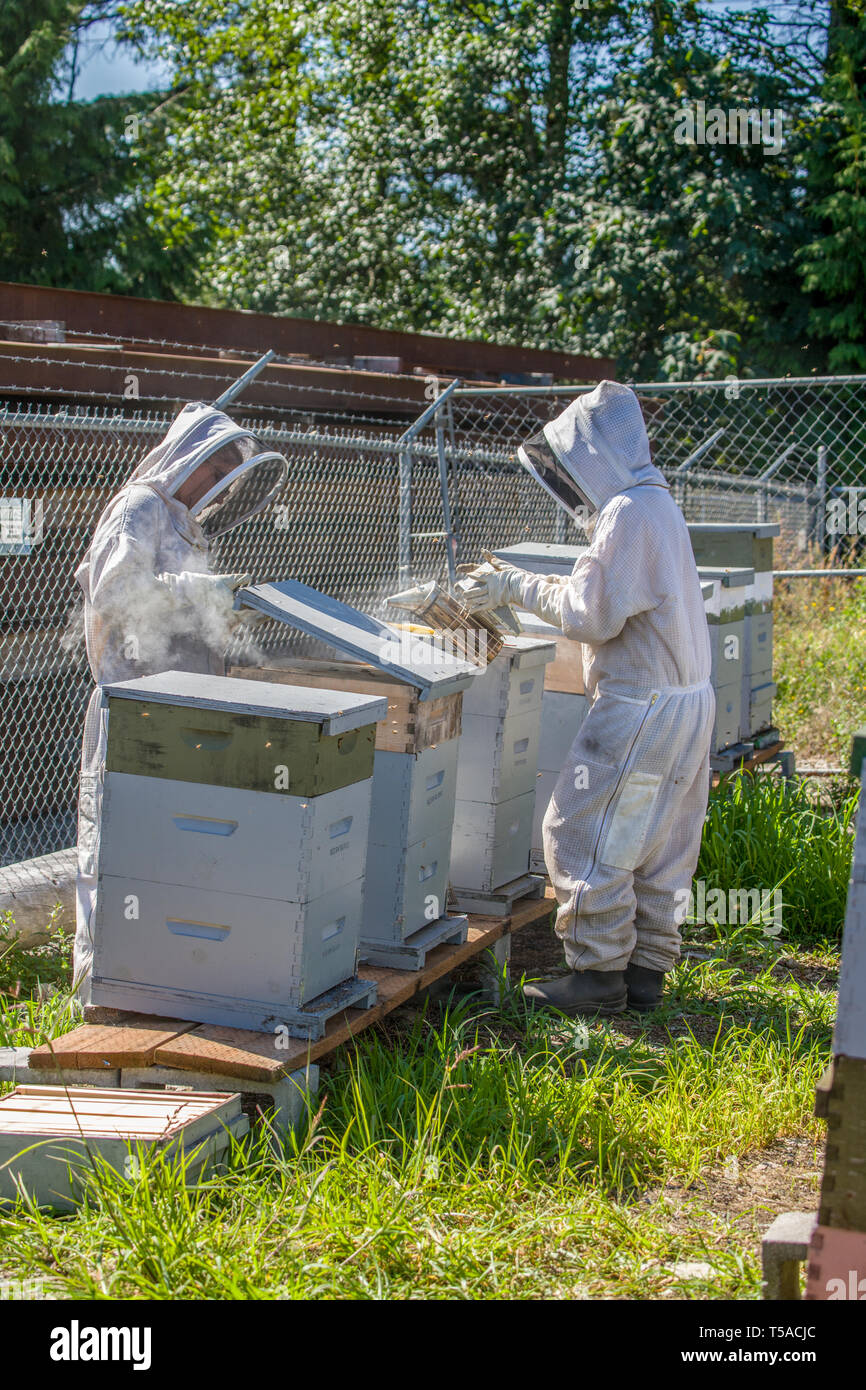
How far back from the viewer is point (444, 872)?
4.10 m

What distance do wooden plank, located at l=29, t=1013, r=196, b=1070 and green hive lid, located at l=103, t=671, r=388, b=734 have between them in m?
0.88

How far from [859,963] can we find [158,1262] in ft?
5.06

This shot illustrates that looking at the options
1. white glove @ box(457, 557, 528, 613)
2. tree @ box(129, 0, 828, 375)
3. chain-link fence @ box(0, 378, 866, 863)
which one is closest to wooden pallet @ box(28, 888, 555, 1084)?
white glove @ box(457, 557, 528, 613)

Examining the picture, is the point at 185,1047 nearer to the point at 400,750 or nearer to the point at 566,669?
the point at 400,750

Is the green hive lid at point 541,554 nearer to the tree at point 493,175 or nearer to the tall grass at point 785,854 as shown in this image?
the tall grass at point 785,854

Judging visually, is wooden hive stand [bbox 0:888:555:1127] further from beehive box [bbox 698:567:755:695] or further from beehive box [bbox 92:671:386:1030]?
beehive box [bbox 698:567:755:695]

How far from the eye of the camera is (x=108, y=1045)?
3.23 m

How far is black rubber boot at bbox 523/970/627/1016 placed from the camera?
14.3ft

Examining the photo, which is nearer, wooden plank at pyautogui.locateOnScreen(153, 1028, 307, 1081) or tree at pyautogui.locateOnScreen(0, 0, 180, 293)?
wooden plank at pyautogui.locateOnScreen(153, 1028, 307, 1081)

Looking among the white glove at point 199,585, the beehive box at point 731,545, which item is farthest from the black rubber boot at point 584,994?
the beehive box at point 731,545

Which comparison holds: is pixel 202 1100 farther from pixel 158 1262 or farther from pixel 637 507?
pixel 637 507

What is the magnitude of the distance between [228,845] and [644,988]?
1.97m

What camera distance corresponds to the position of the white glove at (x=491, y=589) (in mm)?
4344

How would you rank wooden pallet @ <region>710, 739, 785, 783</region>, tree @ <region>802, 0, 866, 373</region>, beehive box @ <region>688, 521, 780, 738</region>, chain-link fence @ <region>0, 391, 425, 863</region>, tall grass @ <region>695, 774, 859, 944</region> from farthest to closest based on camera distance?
tree @ <region>802, 0, 866, 373</region> < beehive box @ <region>688, 521, 780, 738</region> < wooden pallet @ <region>710, 739, 785, 783</region> < chain-link fence @ <region>0, 391, 425, 863</region> < tall grass @ <region>695, 774, 859, 944</region>
